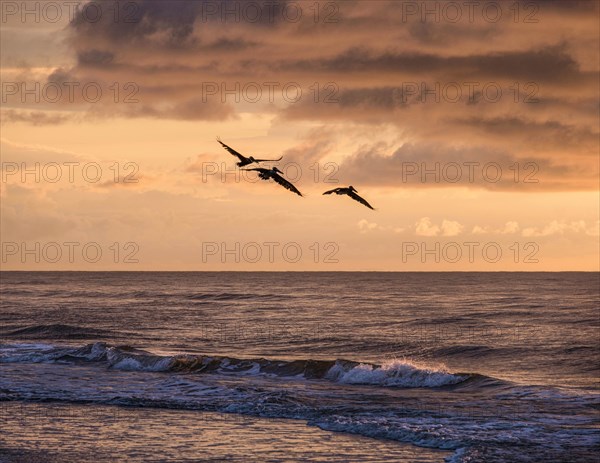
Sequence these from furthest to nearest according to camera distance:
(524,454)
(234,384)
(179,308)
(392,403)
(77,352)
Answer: (179,308), (77,352), (234,384), (392,403), (524,454)

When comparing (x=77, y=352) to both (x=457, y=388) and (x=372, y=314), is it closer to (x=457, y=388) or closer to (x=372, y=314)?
(x=457, y=388)

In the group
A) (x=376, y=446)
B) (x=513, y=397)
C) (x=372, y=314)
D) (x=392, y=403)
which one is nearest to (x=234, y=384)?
(x=392, y=403)

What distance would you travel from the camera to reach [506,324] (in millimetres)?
59219

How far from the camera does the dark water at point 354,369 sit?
2511 centimetres

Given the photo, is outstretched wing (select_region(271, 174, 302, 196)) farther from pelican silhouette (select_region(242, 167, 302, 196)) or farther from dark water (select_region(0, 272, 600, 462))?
dark water (select_region(0, 272, 600, 462))

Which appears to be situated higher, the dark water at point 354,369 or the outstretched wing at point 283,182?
the outstretched wing at point 283,182

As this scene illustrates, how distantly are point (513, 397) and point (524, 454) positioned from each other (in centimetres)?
930

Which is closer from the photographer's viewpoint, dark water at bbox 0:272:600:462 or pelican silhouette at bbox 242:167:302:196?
pelican silhouette at bbox 242:167:302:196

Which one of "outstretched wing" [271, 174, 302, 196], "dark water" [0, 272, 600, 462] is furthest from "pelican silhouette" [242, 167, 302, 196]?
"dark water" [0, 272, 600, 462]

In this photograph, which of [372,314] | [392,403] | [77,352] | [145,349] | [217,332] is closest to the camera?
[392,403]

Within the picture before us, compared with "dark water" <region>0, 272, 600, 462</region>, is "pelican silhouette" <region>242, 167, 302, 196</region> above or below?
above

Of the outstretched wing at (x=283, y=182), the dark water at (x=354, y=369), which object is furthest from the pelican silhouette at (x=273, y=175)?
the dark water at (x=354, y=369)

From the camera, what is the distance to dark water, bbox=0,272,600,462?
82.4 ft

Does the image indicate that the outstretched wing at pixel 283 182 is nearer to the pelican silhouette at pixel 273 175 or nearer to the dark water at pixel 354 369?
A: the pelican silhouette at pixel 273 175
